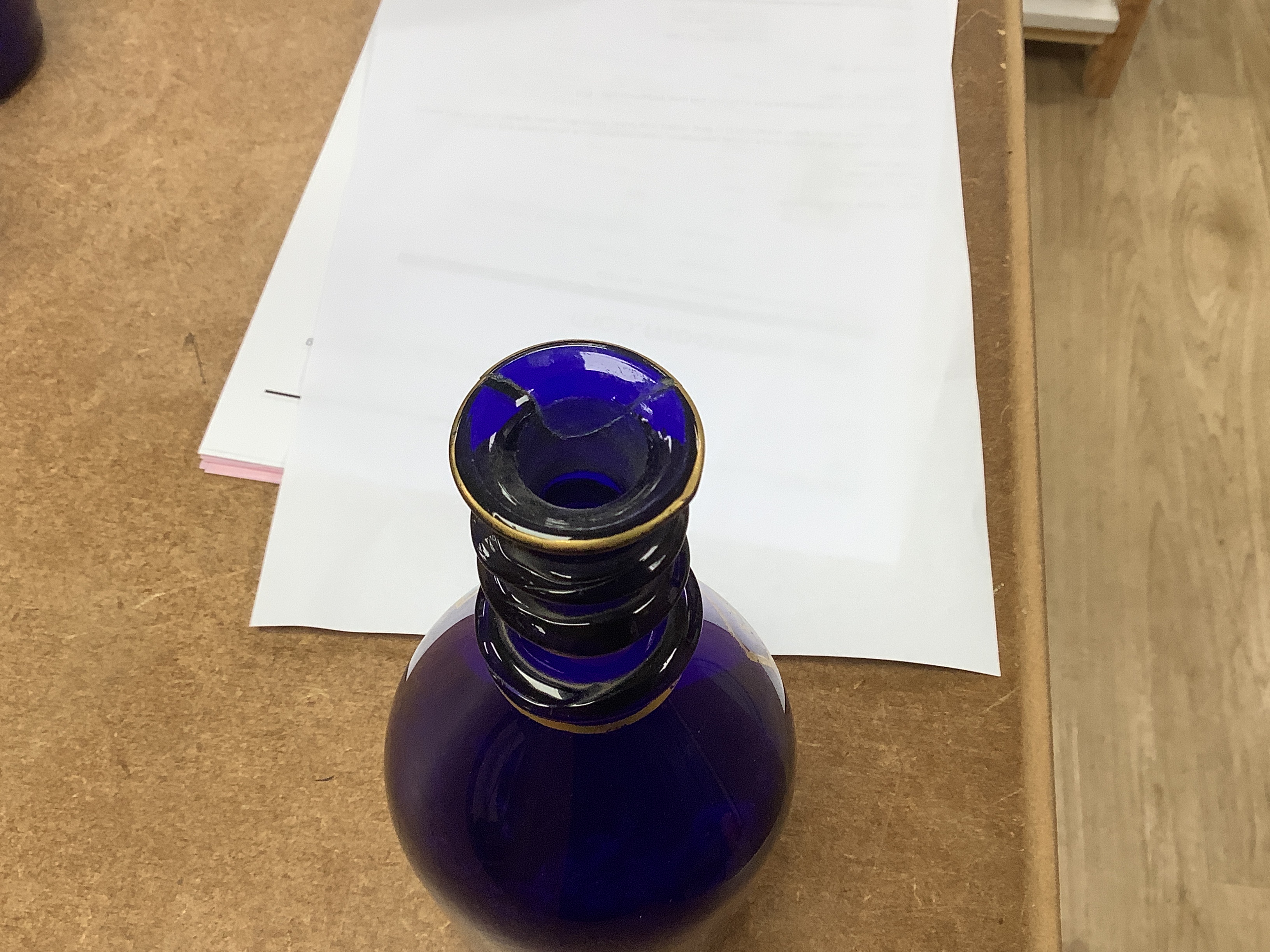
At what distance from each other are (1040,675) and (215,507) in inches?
13.4

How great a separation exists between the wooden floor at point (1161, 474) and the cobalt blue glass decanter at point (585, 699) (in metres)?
0.77

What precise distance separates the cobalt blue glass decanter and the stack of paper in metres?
0.12

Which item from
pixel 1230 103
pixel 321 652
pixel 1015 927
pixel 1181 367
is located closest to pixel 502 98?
pixel 321 652

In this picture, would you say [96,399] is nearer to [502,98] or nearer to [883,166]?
[502,98]

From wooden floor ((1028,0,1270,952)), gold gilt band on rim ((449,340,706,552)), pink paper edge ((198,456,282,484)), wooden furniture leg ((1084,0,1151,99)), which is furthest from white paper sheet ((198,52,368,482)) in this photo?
wooden furniture leg ((1084,0,1151,99))

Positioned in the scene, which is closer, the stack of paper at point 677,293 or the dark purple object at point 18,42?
the stack of paper at point 677,293

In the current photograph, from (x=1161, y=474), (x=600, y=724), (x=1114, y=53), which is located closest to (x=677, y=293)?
(x=600, y=724)

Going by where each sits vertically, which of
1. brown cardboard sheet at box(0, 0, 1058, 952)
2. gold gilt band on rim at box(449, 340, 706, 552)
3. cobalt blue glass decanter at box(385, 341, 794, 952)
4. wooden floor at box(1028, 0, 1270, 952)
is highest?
gold gilt band on rim at box(449, 340, 706, 552)

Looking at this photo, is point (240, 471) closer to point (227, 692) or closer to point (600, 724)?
point (227, 692)

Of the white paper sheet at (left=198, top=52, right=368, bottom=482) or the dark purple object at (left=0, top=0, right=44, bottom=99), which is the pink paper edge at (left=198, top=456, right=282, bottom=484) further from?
the dark purple object at (left=0, top=0, right=44, bottom=99)

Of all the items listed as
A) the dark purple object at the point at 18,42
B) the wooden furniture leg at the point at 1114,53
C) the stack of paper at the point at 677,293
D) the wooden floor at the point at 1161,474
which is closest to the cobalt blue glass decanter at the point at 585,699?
the stack of paper at the point at 677,293

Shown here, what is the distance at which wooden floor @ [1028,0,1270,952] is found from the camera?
0.93 meters

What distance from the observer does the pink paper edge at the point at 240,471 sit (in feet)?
1.41

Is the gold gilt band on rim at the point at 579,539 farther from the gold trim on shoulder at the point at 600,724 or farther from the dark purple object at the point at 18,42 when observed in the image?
the dark purple object at the point at 18,42
